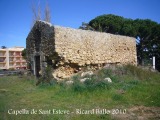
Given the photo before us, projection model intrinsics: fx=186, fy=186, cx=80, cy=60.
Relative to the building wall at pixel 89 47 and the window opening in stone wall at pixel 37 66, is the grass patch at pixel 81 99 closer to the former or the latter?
the building wall at pixel 89 47

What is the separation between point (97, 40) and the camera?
1262 cm

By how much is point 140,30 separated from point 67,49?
1414cm

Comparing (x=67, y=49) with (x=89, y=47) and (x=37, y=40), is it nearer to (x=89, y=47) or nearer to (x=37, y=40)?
(x=89, y=47)

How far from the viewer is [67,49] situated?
10742 mm

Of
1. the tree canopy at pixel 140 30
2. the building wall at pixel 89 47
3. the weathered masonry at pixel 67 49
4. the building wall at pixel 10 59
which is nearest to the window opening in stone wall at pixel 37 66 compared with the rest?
the weathered masonry at pixel 67 49

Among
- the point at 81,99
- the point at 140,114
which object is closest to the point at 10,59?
the point at 81,99

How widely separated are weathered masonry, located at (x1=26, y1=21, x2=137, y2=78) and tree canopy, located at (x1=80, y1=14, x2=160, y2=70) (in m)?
8.32

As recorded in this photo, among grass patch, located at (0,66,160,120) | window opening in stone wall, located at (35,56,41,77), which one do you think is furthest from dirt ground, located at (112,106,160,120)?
window opening in stone wall, located at (35,56,41,77)

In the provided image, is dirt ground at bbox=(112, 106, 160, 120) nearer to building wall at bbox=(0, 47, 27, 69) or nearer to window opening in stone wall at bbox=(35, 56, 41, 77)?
window opening in stone wall at bbox=(35, 56, 41, 77)

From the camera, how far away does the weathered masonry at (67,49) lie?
34.7 ft

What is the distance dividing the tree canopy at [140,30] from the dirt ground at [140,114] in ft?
52.3

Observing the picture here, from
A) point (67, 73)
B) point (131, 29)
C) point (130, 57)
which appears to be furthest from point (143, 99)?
point (131, 29)

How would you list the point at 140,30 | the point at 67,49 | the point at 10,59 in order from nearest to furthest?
1. the point at 67,49
2. the point at 140,30
3. the point at 10,59

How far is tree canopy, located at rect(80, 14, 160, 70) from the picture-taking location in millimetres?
21594
